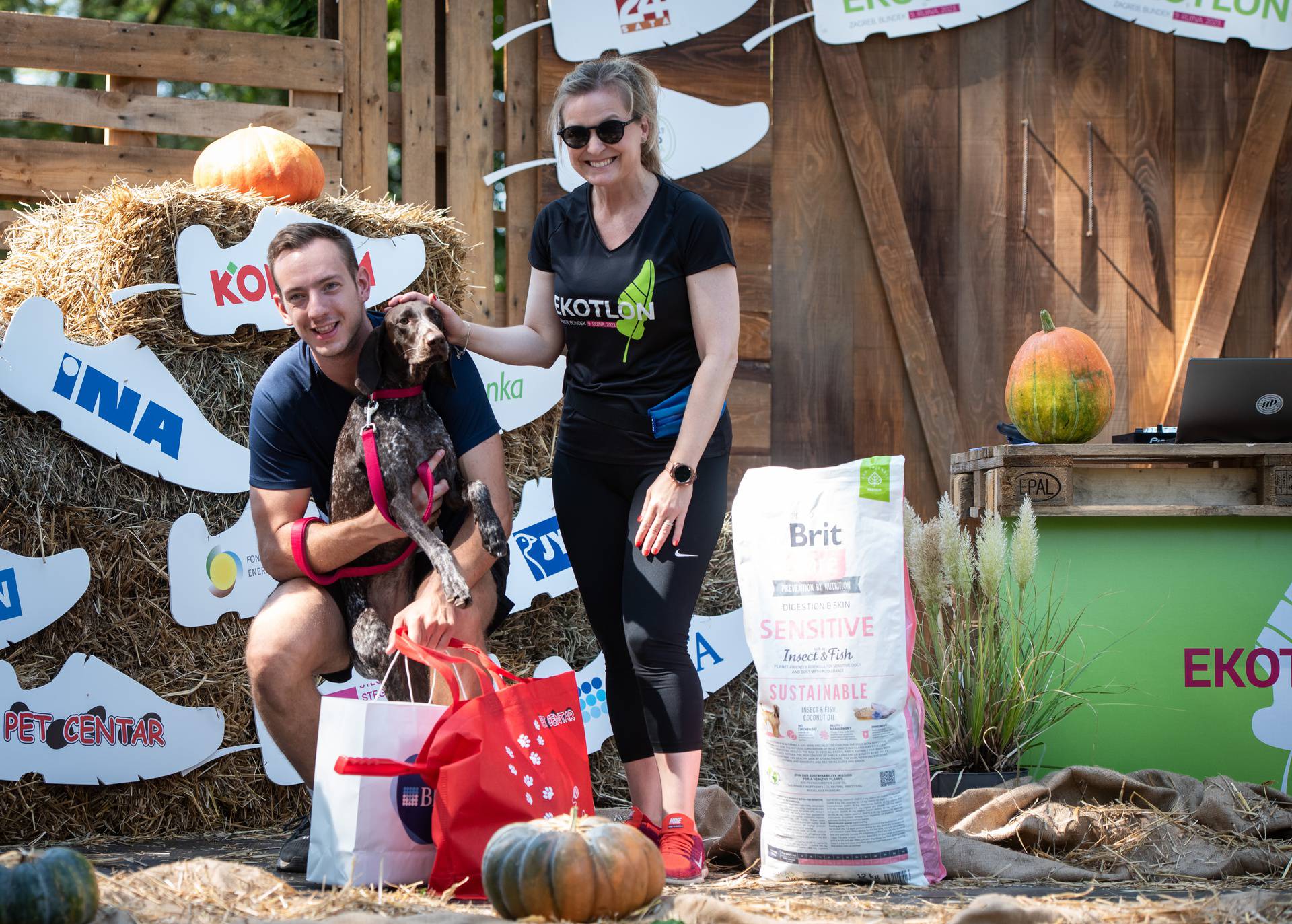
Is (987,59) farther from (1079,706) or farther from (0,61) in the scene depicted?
(0,61)

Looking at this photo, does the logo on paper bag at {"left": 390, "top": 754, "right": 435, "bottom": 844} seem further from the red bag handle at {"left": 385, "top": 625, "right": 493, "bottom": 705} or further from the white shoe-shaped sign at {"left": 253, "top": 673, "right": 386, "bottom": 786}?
the white shoe-shaped sign at {"left": 253, "top": 673, "right": 386, "bottom": 786}

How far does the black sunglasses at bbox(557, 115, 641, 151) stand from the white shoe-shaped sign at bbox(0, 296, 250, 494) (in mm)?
1742

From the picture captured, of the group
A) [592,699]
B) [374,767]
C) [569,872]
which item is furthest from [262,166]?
[569,872]

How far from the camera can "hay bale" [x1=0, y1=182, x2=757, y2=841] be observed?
→ 3.60 m

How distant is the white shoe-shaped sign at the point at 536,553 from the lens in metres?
4.06

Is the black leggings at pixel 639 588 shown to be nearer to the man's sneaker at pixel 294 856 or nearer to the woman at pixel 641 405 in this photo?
the woman at pixel 641 405

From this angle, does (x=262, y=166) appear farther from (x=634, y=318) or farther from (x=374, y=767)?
(x=374, y=767)

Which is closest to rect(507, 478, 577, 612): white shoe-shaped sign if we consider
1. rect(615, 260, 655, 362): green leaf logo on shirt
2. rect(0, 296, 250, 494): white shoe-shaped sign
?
rect(0, 296, 250, 494): white shoe-shaped sign

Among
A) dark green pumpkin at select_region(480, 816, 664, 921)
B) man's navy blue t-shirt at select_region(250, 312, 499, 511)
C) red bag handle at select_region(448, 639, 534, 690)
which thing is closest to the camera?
dark green pumpkin at select_region(480, 816, 664, 921)

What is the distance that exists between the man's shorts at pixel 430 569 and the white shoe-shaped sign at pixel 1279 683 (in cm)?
232

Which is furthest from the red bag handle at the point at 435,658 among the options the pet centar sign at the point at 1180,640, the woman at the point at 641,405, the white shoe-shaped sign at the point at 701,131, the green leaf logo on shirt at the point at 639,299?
the white shoe-shaped sign at the point at 701,131

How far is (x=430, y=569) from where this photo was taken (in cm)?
279

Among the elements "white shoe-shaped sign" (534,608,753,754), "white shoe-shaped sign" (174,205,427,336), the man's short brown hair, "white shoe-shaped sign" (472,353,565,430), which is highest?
"white shoe-shaped sign" (174,205,427,336)

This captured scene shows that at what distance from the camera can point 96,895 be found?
2107mm
